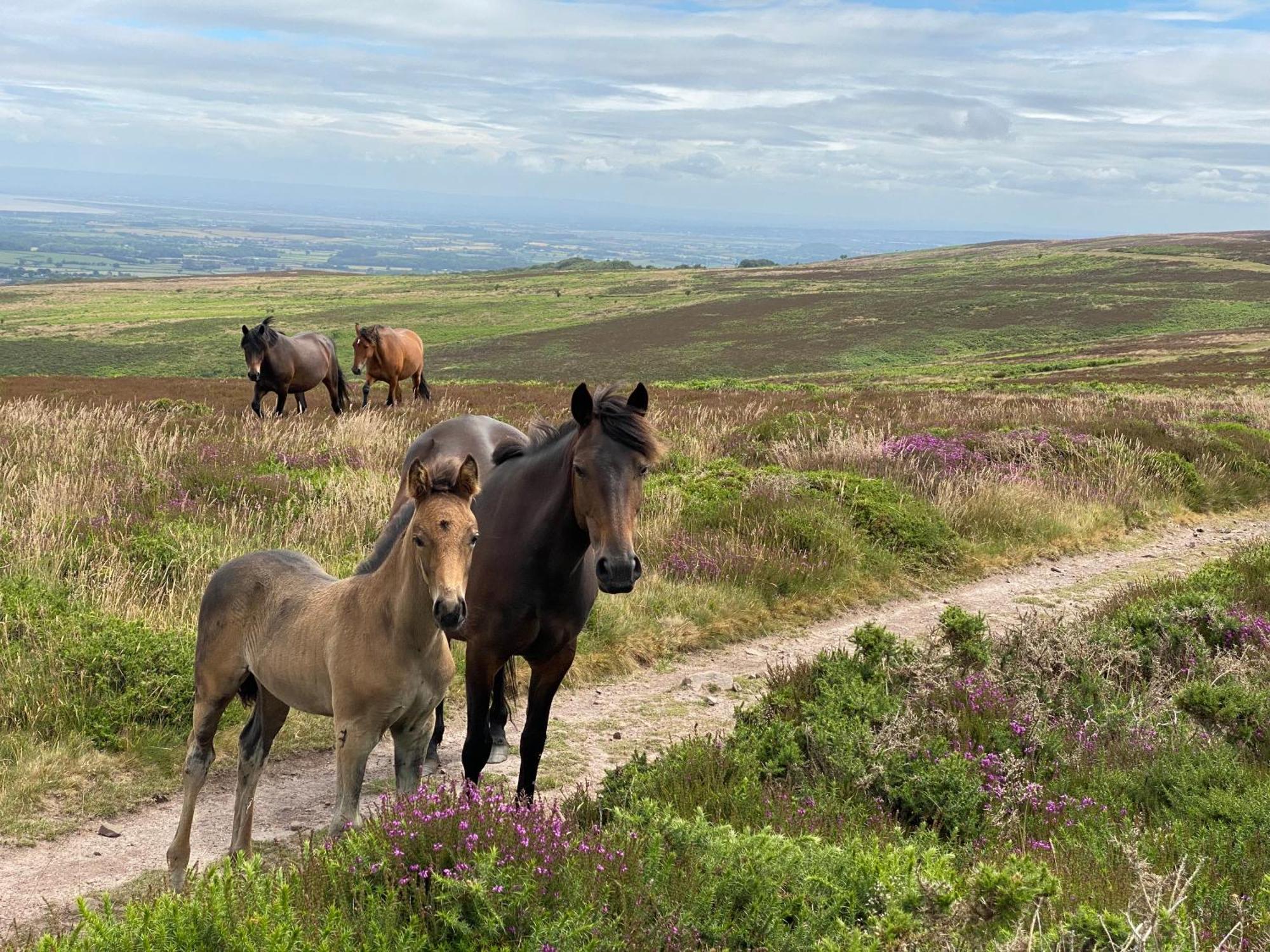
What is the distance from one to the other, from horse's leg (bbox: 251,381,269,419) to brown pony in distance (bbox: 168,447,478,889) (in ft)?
55.3

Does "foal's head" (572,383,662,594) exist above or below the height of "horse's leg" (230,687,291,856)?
above

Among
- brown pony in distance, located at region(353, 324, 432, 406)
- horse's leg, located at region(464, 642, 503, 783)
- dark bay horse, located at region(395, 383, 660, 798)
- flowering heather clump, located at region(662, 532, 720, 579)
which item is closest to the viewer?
dark bay horse, located at region(395, 383, 660, 798)

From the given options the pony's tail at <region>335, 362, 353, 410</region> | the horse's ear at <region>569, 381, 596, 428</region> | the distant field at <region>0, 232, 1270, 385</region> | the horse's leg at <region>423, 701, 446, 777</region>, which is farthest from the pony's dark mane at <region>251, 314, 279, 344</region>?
the distant field at <region>0, 232, 1270, 385</region>

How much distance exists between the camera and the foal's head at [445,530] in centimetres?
390

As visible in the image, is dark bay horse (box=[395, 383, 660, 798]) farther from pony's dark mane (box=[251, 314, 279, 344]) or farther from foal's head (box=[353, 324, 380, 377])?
foal's head (box=[353, 324, 380, 377])

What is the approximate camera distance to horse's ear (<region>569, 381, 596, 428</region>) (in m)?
5.13

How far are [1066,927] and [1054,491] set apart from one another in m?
12.2

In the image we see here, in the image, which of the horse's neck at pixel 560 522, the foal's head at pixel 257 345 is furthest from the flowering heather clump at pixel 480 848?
the foal's head at pixel 257 345

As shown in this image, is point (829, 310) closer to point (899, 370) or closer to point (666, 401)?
point (899, 370)

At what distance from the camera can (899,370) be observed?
179 ft

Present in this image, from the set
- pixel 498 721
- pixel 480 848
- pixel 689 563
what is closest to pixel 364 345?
pixel 689 563

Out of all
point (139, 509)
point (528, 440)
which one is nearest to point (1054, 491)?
point (528, 440)

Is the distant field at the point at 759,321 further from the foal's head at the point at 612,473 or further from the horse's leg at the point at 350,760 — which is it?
the horse's leg at the point at 350,760

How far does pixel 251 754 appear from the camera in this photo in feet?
17.1
